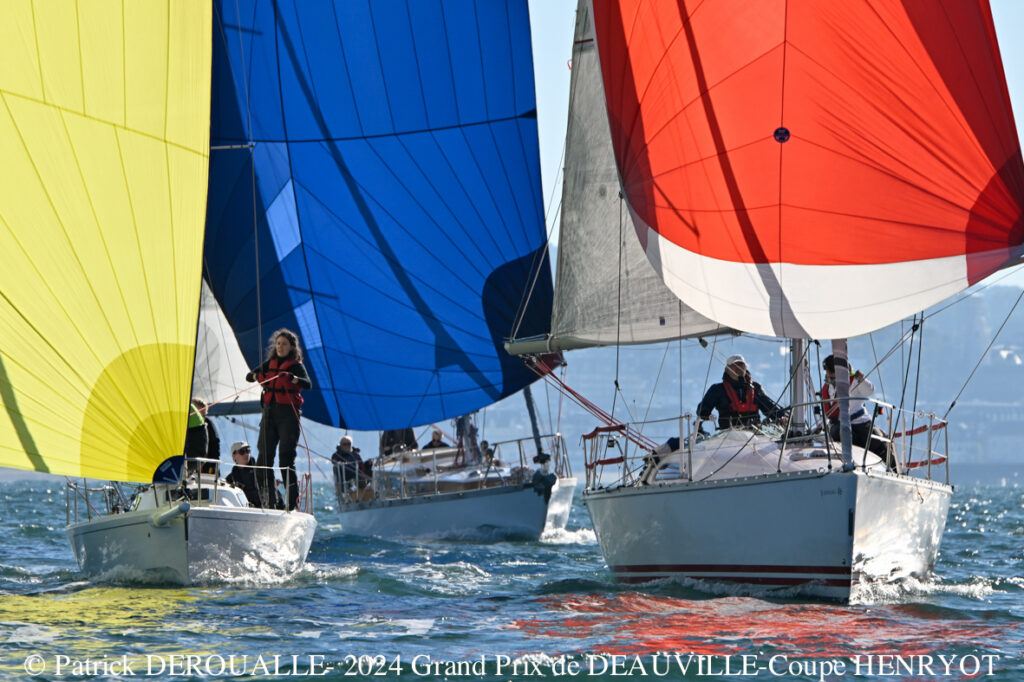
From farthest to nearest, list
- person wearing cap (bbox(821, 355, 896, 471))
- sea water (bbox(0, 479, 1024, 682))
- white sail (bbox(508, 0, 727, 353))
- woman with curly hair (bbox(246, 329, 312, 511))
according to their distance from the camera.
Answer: white sail (bbox(508, 0, 727, 353))
woman with curly hair (bbox(246, 329, 312, 511))
person wearing cap (bbox(821, 355, 896, 471))
sea water (bbox(0, 479, 1024, 682))

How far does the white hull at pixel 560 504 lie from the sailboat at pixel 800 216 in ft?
19.9

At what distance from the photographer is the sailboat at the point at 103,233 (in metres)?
7.65

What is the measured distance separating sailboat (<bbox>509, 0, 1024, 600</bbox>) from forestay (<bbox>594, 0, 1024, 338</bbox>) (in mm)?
13

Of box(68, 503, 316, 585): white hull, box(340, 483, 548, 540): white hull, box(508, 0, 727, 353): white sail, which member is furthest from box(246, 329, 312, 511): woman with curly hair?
box(340, 483, 548, 540): white hull

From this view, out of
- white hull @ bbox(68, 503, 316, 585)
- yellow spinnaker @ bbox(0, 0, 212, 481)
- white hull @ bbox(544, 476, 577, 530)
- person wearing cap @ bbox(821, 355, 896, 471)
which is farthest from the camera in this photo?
white hull @ bbox(544, 476, 577, 530)

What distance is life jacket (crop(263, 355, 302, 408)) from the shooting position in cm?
1055

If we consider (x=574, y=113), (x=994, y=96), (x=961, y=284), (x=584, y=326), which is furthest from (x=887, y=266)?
(x=574, y=113)

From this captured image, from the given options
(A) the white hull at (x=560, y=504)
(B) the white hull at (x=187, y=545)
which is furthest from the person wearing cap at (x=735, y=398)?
(A) the white hull at (x=560, y=504)

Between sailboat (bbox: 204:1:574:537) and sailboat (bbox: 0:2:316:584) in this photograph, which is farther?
sailboat (bbox: 204:1:574:537)

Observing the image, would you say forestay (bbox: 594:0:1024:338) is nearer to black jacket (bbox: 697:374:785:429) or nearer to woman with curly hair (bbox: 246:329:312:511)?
black jacket (bbox: 697:374:785:429)

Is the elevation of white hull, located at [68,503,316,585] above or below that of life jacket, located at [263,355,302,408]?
below

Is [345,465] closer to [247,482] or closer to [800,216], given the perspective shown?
[247,482]

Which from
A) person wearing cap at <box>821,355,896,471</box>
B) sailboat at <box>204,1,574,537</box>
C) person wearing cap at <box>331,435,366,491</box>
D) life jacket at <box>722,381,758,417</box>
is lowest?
person wearing cap at <box>331,435,366,491</box>

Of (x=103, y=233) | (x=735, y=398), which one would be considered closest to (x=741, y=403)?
(x=735, y=398)
